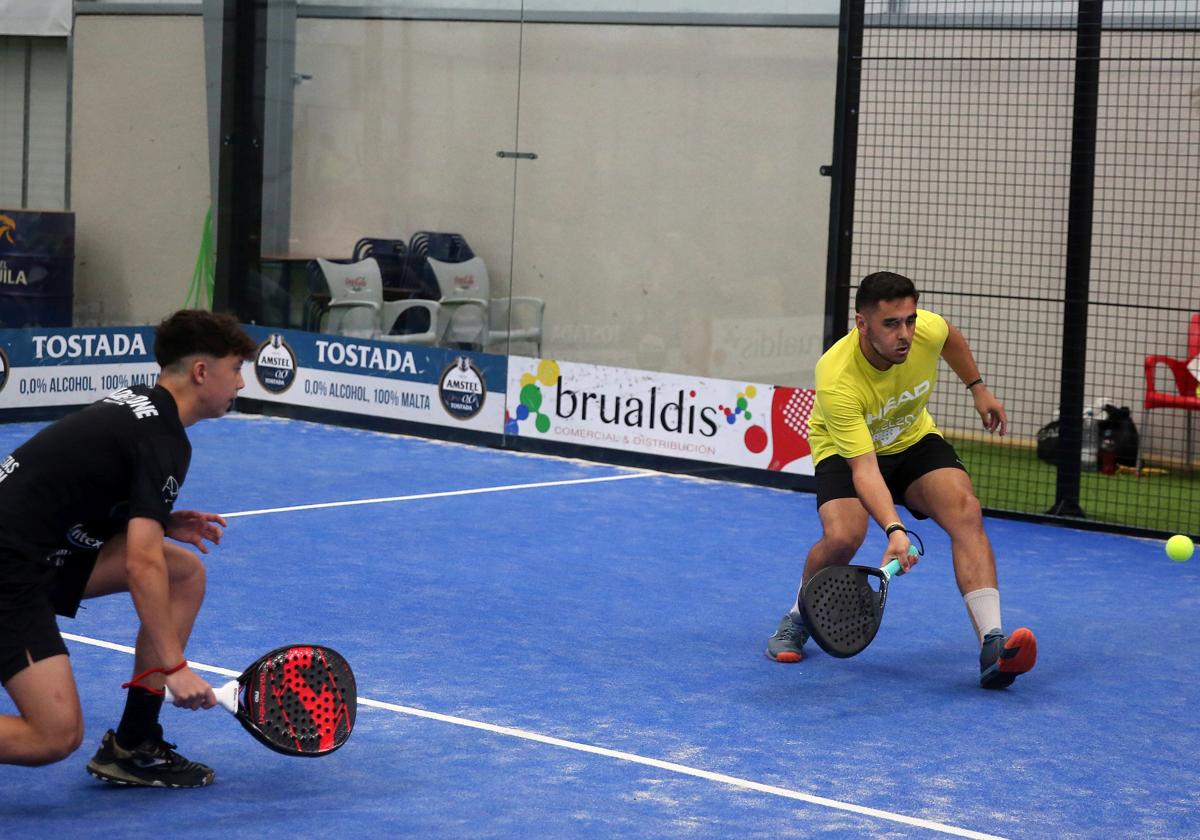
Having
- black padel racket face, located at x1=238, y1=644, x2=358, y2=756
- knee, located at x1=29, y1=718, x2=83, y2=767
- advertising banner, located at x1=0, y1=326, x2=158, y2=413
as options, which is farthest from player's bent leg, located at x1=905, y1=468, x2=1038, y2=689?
advertising banner, located at x1=0, y1=326, x2=158, y2=413

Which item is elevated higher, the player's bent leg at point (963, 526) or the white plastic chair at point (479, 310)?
the white plastic chair at point (479, 310)

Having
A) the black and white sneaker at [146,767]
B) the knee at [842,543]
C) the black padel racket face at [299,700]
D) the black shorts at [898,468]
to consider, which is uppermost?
the black shorts at [898,468]

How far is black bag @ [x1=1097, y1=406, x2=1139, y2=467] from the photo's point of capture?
10.6m

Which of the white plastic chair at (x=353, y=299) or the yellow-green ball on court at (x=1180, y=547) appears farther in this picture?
the white plastic chair at (x=353, y=299)

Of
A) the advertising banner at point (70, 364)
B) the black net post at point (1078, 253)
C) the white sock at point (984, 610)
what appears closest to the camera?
the white sock at point (984, 610)

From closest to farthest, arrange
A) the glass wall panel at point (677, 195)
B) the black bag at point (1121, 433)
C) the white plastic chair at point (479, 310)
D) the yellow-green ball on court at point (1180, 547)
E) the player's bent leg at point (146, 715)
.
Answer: the player's bent leg at point (146, 715) → the yellow-green ball on court at point (1180, 547) → the glass wall panel at point (677, 195) → the black bag at point (1121, 433) → the white plastic chair at point (479, 310)

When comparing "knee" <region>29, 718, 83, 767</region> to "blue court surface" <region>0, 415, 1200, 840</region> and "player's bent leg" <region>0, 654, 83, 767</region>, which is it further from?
"blue court surface" <region>0, 415, 1200, 840</region>

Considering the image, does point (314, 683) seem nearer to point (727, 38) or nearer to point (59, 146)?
point (727, 38)

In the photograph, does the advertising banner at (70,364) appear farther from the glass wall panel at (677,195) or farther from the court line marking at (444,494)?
the court line marking at (444,494)

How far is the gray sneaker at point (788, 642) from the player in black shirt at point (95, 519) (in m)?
2.45

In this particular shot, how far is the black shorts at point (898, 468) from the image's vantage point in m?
6.25

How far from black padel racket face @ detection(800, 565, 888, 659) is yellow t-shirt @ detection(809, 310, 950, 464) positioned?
468 mm

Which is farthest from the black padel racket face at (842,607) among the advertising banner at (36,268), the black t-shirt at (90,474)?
the advertising banner at (36,268)

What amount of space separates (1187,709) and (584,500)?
4.14 meters
